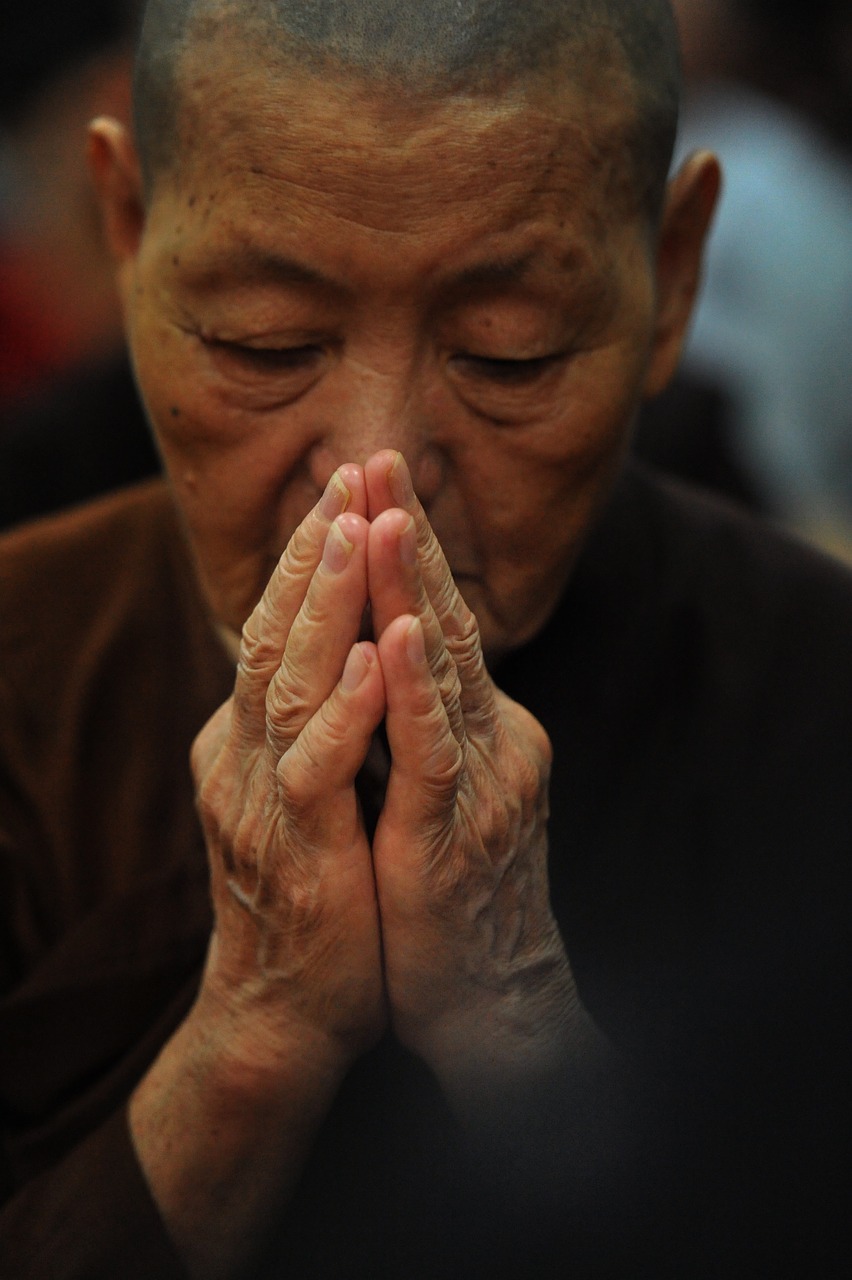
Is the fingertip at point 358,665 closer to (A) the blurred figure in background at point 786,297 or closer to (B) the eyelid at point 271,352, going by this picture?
(B) the eyelid at point 271,352

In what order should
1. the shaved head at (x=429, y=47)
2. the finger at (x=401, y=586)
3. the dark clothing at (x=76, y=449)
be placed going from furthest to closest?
the dark clothing at (x=76, y=449) < the shaved head at (x=429, y=47) < the finger at (x=401, y=586)

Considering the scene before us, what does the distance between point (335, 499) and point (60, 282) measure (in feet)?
8.53

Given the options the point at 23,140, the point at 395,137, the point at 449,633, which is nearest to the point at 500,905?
the point at 449,633

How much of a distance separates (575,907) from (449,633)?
13.0 inches

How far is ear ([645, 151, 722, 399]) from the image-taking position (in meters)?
1.64

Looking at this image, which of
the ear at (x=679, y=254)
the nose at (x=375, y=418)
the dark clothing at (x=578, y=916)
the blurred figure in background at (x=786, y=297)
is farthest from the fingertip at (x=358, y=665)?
the blurred figure in background at (x=786, y=297)

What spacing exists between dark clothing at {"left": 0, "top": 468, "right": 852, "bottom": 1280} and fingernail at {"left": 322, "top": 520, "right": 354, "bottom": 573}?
36 cm

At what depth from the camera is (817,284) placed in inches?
151

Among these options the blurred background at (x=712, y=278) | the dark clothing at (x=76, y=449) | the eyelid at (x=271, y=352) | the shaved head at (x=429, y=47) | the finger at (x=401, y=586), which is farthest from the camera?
the blurred background at (x=712, y=278)

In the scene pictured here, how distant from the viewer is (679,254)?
167 centimetres

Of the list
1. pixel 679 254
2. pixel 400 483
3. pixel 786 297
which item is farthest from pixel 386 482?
pixel 786 297

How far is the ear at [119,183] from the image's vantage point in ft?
5.34

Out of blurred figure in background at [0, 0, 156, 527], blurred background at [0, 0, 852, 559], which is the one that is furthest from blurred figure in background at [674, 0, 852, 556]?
blurred figure in background at [0, 0, 156, 527]

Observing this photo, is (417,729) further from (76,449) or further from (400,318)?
(76,449)
